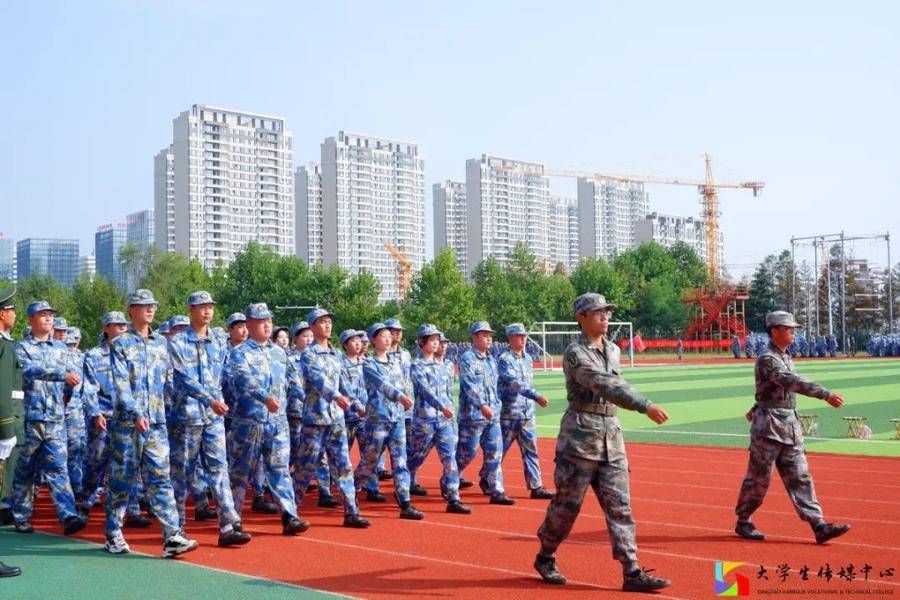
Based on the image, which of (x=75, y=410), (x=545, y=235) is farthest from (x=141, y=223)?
(x=75, y=410)

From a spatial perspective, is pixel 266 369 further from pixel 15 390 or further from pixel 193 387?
pixel 15 390

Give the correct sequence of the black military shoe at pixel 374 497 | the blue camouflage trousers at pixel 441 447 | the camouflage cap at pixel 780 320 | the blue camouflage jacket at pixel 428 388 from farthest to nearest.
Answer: the black military shoe at pixel 374 497
the blue camouflage jacket at pixel 428 388
the blue camouflage trousers at pixel 441 447
the camouflage cap at pixel 780 320

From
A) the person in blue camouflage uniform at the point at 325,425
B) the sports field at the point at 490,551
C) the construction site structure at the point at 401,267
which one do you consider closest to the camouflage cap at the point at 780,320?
the sports field at the point at 490,551

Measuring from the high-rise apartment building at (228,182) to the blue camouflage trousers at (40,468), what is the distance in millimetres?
92679

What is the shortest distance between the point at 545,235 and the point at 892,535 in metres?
120

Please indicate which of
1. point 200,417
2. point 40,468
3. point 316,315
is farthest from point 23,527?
point 316,315

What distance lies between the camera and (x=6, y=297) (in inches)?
275

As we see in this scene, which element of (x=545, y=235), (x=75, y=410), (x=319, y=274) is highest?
(x=545, y=235)

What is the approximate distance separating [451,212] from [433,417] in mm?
117699

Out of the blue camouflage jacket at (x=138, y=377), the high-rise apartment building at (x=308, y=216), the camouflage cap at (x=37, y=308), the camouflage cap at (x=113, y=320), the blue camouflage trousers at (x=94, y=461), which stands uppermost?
the high-rise apartment building at (x=308, y=216)

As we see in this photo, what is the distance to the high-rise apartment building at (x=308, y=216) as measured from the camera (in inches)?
4478

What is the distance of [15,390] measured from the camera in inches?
270

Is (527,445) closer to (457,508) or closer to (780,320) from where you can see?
(457,508)

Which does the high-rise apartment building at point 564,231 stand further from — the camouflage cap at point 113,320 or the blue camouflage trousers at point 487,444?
the camouflage cap at point 113,320
